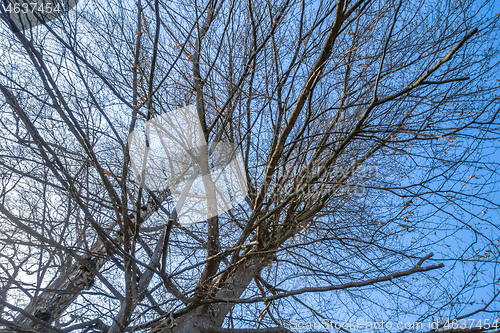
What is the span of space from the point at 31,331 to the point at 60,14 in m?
2.40

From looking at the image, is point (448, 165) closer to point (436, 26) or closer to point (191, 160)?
point (436, 26)

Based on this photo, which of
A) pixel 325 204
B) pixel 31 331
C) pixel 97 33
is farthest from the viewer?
pixel 325 204

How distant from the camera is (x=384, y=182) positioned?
10.7 ft

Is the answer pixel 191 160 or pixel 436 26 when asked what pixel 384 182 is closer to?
pixel 436 26

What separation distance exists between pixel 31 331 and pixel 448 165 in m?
3.92

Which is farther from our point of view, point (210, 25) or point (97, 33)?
point (210, 25)

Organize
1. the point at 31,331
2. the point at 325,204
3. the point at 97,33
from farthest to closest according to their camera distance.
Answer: the point at 325,204 < the point at 97,33 < the point at 31,331

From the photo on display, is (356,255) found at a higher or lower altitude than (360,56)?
lower

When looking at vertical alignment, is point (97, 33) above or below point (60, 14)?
above

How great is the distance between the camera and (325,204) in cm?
362

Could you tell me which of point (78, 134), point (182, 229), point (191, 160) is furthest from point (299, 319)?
point (78, 134)

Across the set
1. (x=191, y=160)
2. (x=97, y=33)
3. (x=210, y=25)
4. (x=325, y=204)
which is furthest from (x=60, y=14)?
(x=325, y=204)

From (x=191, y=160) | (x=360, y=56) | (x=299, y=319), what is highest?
(x=360, y=56)
